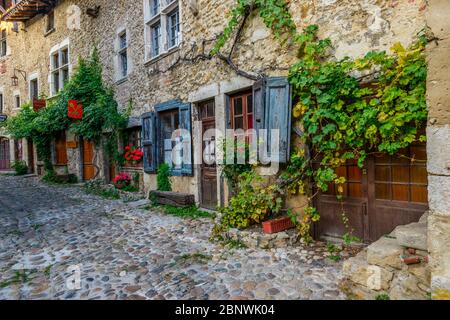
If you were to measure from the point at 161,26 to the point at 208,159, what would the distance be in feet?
11.3

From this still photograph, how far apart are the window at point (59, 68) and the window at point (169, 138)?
6.19 m

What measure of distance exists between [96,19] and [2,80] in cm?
976

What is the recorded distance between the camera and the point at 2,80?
15453 mm

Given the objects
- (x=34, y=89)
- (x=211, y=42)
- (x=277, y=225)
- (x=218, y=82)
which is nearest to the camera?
(x=277, y=225)

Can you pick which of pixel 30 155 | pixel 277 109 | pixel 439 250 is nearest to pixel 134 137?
pixel 277 109

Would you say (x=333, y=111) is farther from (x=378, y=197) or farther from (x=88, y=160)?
(x=88, y=160)

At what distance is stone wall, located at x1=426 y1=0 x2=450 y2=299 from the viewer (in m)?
1.93

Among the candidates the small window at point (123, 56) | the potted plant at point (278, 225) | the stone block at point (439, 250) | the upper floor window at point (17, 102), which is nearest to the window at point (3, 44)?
the upper floor window at point (17, 102)

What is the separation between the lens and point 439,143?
197 centimetres

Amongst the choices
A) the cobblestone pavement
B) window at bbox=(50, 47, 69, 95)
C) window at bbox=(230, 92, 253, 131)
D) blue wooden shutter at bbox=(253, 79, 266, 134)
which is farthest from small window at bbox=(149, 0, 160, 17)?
window at bbox=(50, 47, 69, 95)

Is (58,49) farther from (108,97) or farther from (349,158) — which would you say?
(349,158)

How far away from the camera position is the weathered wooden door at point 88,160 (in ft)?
34.2

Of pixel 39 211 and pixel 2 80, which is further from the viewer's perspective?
pixel 2 80
